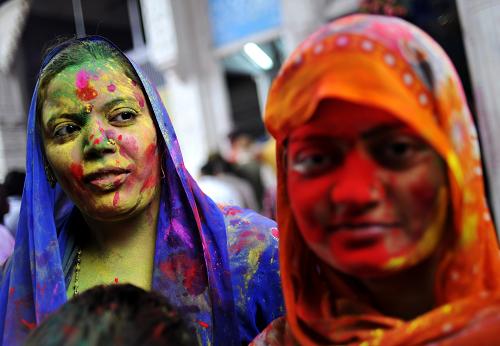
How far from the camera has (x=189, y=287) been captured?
1707 millimetres

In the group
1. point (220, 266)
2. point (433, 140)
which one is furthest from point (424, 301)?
point (220, 266)

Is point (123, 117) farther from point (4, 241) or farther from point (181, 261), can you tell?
point (4, 241)

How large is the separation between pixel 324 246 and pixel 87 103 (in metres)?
0.94

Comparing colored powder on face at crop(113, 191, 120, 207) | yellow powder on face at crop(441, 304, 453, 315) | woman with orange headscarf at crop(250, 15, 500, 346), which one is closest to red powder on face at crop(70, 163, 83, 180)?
colored powder on face at crop(113, 191, 120, 207)

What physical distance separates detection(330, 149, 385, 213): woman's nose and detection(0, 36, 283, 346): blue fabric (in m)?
0.76

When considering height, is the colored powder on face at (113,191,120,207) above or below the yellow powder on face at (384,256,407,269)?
above

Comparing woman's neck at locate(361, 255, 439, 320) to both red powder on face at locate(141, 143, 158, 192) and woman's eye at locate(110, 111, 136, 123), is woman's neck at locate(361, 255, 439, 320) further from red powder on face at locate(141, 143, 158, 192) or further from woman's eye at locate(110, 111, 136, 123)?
woman's eye at locate(110, 111, 136, 123)

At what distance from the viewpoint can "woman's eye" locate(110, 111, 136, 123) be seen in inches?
67.8

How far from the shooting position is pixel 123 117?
1.74m

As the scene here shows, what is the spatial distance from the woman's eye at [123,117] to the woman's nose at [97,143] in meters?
0.06

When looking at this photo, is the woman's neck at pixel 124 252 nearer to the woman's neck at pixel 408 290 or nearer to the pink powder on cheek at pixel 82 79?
the pink powder on cheek at pixel 82 79

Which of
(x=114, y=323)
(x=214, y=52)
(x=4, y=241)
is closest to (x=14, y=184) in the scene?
(x=4, y=241)

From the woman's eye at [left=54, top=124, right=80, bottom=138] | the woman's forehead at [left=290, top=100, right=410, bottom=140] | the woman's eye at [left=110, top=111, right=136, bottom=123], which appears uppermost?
the woman's eye at [left=110, top=111, right=136, bottom=123]

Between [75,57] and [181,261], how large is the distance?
0.73 m
